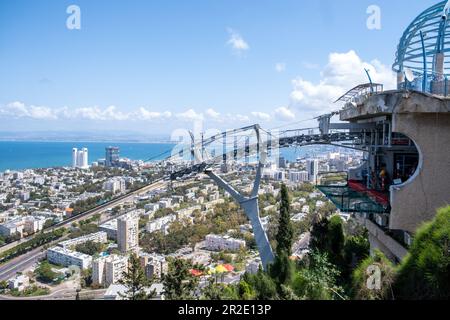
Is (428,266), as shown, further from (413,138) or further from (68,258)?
(68,258)

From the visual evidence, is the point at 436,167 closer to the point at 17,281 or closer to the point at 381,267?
the point at 381,267

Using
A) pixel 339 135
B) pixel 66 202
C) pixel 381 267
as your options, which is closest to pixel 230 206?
pixel 66 202

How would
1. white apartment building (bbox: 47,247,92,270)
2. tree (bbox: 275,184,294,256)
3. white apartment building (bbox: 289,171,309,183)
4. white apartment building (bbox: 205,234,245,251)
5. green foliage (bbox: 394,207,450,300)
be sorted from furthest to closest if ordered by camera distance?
white apartment building (bbox: 289,171,309,183)
white apartment building (bbox: 205,234,245,251)
white apartment building (bbox: 47,247,92,270)
tree (bbox: 275,184,294,256)
green foliage (bbox: 394,207,450,300)

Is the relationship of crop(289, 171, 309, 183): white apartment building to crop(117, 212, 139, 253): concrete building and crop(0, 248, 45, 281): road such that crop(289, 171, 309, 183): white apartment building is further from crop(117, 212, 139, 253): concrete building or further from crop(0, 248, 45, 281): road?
crop(0, 248, 45, 281): road

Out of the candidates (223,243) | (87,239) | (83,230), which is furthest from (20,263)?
(223,243)

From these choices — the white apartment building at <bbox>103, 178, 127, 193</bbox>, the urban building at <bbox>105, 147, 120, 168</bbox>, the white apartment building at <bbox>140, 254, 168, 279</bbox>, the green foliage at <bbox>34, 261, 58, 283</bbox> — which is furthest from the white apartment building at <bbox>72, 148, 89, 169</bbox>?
the white apartment building at <bbox>140, 254, 168, 279</bbox>
